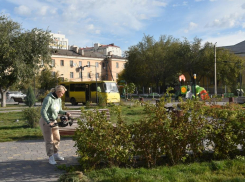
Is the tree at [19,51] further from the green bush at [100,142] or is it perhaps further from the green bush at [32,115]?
the green bush at [100,142]

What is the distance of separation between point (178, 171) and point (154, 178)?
2.03ft

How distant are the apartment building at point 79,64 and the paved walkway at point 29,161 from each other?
57852mm

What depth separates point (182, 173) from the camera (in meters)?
5.19

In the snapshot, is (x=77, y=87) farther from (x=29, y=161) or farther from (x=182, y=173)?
(x=182, y=173)

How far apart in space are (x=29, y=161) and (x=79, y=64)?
6975 centimetres

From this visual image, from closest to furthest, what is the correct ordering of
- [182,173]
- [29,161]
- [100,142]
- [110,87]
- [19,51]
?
1. [182,173]
2. [100,142]
3. [29,161]
4. [19,51]
5. [110,87]

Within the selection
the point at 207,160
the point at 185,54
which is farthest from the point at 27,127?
the point at 185,54

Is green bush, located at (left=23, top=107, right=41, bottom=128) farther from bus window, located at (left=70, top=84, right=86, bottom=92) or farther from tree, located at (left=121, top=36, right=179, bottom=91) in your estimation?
tree, located at (left=121, top=36, right=179, bottom=91)

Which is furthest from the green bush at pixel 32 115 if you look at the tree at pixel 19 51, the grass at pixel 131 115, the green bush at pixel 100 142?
the tree at pixel 19 51

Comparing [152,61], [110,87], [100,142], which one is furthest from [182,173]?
[152,61]

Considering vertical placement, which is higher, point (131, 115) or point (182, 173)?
point (131, 115)

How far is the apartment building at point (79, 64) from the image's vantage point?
70375 millimetres

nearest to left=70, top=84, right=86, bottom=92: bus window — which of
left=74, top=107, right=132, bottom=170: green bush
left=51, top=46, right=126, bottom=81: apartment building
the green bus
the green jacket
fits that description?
the green bus

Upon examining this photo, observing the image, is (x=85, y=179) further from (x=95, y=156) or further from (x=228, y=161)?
(x=228, y=161)
